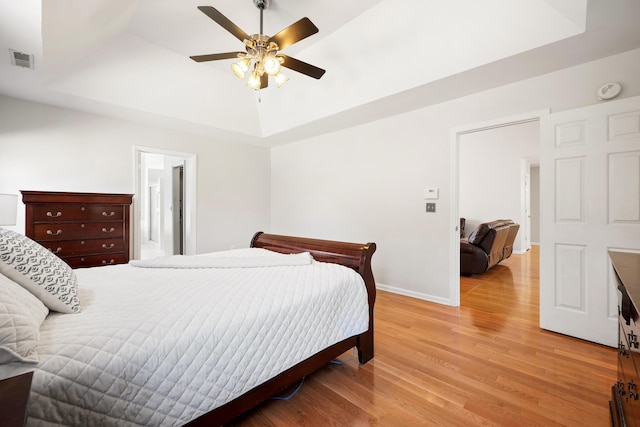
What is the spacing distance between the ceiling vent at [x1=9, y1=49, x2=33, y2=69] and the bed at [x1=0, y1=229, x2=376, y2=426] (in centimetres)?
198

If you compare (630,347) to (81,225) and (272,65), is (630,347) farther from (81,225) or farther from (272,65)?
(81,225)

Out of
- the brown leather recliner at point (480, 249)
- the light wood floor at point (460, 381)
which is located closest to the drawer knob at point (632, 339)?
the light wood floor at point (460, 381)

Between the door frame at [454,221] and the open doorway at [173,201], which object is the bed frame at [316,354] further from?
the open doorway at [173,201]

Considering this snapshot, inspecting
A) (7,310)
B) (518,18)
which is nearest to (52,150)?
(7,310)

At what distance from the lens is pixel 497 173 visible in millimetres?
6523

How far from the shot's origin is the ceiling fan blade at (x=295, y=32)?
1.85 meters

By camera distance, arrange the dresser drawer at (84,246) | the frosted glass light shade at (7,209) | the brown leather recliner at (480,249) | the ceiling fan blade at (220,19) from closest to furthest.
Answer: the ceiling fan blade at (220,19) < the frosted glass light shade at (7,209) < the dresser drawer at (84,246) < the brown leather recliner at (480,249)

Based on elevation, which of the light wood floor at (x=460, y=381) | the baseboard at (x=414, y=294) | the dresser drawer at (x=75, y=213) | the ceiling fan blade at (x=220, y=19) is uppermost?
the ceiling fan blade at (x=220, y=19)

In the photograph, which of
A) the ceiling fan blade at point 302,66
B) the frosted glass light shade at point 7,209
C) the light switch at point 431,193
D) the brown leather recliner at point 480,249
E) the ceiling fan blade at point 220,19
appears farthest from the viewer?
the brown leather recliner at point 480,249

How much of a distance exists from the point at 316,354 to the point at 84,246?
305 centimetres

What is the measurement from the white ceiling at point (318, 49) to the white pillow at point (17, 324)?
187cm

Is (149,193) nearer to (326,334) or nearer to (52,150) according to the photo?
(52,150)

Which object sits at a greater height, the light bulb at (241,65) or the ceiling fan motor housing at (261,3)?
the ceiling fan motor housing at (261,3)

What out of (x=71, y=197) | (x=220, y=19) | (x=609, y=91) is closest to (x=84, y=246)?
(x=71, y=197)
